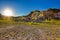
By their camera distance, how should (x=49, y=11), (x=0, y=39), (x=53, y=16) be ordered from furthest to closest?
(x=49, y=11), (x=53, y=16), (x=0, y=39)

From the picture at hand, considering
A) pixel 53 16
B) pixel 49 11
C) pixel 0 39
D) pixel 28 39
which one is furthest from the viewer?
pixel 49 11

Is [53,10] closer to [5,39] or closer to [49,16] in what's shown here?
[49,16]

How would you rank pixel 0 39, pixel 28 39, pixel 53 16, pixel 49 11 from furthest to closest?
pixel 49 11, pixel 53 16, pixel 28 39, pixel 0 39

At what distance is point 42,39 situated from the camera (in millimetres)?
24203

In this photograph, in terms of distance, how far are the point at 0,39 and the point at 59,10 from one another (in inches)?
3813

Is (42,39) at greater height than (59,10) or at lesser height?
lesser

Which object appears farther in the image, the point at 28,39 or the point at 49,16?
the point at 49,16

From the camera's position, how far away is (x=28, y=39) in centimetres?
2373

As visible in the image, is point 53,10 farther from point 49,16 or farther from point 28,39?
point 28,39

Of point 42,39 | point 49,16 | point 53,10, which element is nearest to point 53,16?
point 49,16

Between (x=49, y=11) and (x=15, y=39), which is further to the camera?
(x=49, y=11)

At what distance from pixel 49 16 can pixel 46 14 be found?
532cm

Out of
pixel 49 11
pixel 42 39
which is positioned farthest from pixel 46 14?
pixel 42 39

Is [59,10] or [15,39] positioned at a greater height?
[59,10]
